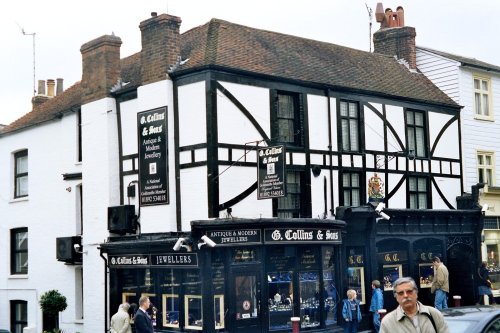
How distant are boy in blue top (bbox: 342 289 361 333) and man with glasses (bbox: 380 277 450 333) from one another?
1302cm

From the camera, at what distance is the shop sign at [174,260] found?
19453 mm

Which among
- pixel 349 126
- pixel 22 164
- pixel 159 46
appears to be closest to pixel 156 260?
pixel 159 46

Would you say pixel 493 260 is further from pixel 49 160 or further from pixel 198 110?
pixel 49 160

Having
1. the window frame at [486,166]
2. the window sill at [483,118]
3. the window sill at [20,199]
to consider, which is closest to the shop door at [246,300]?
the window sill at [20,199]

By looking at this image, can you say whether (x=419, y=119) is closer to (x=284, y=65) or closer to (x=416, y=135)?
(x=416, y=135)

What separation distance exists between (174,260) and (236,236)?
6.57ft

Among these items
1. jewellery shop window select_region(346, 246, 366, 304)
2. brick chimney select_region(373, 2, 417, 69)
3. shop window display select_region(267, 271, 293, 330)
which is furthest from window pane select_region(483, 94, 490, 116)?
shop window display select_region(267, 271, 293, 330)

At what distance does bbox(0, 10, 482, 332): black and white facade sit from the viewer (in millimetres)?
19906

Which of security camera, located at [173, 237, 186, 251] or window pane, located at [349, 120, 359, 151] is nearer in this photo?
security camera, located at [173, 237, 186, 251]

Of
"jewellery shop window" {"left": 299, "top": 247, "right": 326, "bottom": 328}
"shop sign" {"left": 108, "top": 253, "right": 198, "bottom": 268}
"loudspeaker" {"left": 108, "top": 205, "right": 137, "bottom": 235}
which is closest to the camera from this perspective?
"shop sign" {"left": 108, "top": 253, "right": 198, "bottom": 268}

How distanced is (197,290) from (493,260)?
14.4m

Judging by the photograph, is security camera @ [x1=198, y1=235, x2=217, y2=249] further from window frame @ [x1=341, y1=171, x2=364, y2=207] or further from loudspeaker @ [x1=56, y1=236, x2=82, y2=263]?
loudspeaker @ [x1=56, y1=236, x2=82, y2=263]

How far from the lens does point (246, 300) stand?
64.3ft

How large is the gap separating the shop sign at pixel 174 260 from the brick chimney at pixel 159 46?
16.6 feet
